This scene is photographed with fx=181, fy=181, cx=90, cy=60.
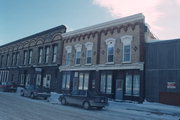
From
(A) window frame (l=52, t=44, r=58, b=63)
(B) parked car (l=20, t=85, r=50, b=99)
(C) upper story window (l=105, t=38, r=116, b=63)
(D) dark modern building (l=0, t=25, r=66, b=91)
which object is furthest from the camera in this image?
(A) window frame (l=52, t=44, r=58, b=63)

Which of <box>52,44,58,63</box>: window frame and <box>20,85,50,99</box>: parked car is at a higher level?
<box>52,44,58,63</box>: window frame

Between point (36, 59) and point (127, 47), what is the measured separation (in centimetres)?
1917

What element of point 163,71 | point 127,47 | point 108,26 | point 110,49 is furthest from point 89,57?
point 163,71

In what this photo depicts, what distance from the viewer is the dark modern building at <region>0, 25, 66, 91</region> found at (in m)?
29.5

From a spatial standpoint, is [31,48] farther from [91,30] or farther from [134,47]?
[134,47]

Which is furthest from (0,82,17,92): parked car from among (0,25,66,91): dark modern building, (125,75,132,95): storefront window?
(125,75,132,95): storefront window

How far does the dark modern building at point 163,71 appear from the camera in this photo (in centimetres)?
1675

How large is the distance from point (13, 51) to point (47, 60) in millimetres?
14961

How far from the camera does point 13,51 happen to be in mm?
41750

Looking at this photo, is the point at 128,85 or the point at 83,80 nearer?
the point at 128,85

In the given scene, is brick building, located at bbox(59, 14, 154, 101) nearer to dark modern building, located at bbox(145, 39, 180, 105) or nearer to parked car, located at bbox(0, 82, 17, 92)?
dark modern building, located at bbox(145, 39, 180, 105)

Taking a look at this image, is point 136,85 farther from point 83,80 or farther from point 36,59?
point 36,59

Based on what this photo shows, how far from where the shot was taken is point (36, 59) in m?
33.3

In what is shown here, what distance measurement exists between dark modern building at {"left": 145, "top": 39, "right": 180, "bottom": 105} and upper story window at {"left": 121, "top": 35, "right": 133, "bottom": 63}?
2.05m
